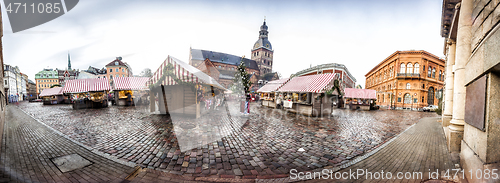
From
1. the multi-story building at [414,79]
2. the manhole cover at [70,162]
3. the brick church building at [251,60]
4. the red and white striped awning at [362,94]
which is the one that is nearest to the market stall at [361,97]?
the red and white striped awning at [362,94]

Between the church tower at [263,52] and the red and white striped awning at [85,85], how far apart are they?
184ft

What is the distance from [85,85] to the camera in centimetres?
1586

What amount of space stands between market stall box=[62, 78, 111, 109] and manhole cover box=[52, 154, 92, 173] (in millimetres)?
16007

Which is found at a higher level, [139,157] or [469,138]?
[469,138]

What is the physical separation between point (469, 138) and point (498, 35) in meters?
2.33

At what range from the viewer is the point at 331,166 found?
349cm

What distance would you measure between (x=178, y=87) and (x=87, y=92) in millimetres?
14105

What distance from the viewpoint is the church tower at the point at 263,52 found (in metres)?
67.2

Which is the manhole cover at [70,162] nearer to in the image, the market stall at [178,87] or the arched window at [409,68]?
the market stall at [178,87]

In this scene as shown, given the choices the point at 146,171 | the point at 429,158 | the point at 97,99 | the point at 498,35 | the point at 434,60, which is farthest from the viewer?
the point at 434,60

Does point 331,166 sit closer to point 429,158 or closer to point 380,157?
point 380,157

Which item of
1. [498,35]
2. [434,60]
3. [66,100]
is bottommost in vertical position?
[66,100]

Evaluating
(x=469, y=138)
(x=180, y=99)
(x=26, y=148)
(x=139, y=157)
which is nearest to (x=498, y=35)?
(x=469, y=138)

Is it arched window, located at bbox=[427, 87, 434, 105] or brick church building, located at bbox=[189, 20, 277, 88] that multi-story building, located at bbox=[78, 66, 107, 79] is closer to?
brick church building, located at bbox=[189, 20, 277, 88]
